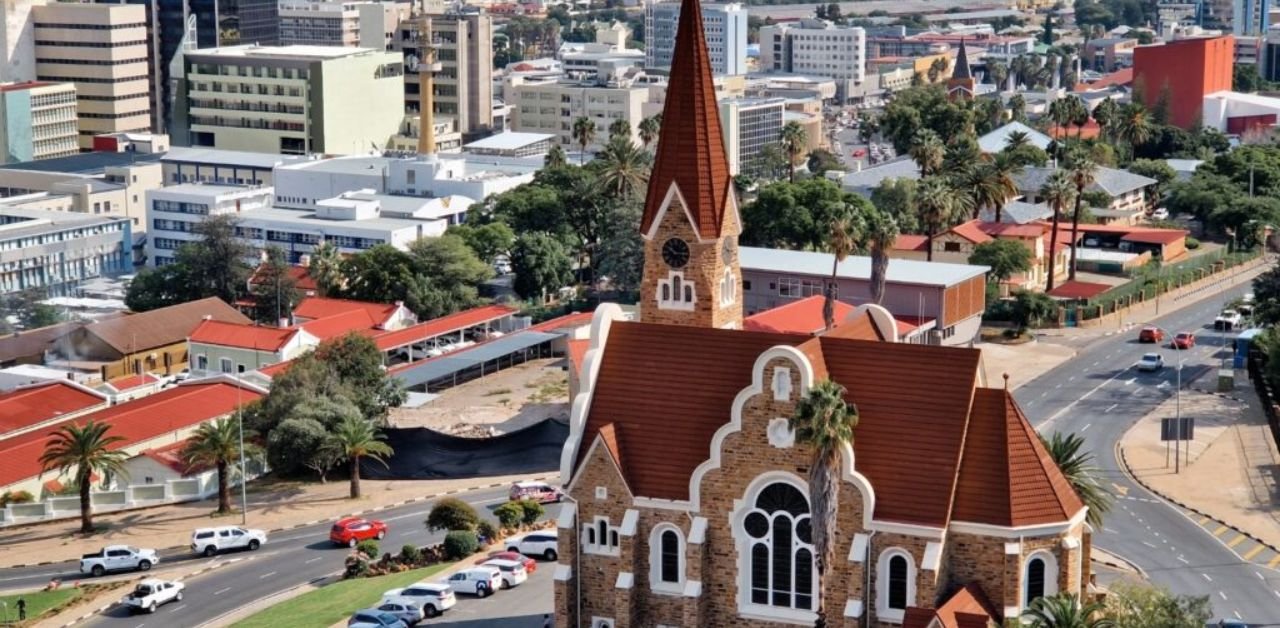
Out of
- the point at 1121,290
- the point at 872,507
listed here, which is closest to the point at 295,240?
the point at 1121,290

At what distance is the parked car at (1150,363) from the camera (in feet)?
466

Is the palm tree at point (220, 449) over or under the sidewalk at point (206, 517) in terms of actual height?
over

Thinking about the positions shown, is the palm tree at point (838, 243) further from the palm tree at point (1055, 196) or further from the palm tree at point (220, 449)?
the palm tree at point (1055, 196)

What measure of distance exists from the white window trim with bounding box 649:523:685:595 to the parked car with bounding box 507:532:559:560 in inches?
573

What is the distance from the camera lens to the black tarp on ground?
382ft

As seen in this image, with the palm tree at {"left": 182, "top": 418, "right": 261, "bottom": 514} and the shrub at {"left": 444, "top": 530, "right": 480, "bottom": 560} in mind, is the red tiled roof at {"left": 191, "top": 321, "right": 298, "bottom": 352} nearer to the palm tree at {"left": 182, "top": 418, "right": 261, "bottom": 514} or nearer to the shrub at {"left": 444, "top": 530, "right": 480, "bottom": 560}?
the palm tree at {"left": 182, "top": 418, "right": 261, "bottom": 514}

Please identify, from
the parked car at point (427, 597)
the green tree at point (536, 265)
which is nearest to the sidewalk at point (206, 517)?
the parked car at point (427, 597)

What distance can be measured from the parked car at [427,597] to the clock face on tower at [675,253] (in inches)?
675

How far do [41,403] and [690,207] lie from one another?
5990 cm

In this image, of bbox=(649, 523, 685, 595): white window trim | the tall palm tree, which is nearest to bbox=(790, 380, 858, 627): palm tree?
bbox=(649, 523, 685, 595): white window trim

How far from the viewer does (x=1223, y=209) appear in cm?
19212

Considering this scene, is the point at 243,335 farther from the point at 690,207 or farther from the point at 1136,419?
the point at 690,207

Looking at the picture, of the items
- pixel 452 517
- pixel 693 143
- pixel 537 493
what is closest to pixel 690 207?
pixel 693 143

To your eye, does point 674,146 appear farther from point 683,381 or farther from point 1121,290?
point 1121,290
